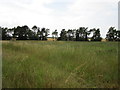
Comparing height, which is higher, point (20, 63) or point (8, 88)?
point (20, 63)

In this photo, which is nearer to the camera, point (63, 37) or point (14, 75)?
point (14, 75)

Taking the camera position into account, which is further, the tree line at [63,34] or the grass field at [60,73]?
the tree line at [63,34]

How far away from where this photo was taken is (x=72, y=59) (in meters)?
5.65

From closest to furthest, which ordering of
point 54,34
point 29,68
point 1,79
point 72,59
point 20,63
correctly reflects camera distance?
point 1,79, point 29,68, point 20,63, point 72,59, point 54,34

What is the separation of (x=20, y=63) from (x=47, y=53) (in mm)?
1637

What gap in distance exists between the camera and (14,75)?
3.87 meters

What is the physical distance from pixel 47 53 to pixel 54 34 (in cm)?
7911

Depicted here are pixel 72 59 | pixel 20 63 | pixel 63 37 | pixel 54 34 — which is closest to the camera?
pixel 20 63

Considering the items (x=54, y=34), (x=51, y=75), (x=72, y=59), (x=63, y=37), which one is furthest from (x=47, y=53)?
(x=54, y=34)

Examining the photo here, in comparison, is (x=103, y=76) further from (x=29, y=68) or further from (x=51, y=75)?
(x=29, y=68)

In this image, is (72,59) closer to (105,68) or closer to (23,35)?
(105,68)

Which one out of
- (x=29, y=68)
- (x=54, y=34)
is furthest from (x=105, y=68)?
(x=54, y=34)

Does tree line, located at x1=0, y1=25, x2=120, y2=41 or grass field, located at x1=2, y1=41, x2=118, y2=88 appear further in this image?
tree line, located at x1=0, y1=25, x2=120, y2=41

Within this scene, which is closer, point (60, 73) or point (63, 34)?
point (60, 73)
